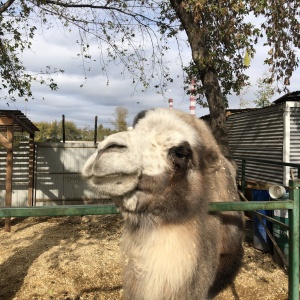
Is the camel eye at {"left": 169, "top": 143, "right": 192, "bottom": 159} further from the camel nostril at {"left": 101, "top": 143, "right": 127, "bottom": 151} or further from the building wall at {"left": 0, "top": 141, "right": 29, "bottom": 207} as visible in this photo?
the building wall at {"left": 0, "top": 141, "right": 29, "bottom": 207}

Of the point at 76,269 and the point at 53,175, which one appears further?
the point at 53,175

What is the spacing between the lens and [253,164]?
11992mm

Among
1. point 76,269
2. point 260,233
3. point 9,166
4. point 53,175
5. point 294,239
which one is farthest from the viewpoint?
point 53,175

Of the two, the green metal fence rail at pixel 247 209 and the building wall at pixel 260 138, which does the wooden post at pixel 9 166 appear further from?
the green metal fence rail at pixel 247 209

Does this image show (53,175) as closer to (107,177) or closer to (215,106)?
(215,106)

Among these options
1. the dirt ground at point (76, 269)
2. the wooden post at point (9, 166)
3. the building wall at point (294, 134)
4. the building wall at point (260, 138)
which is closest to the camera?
the dirt ground at point (76, 269)

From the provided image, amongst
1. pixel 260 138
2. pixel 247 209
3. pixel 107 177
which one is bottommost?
pixel 247 209

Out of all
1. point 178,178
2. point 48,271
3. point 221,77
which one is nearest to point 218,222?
point 178,178

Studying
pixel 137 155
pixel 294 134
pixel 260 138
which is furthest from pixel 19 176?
pixel 137 155

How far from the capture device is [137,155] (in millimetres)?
1768

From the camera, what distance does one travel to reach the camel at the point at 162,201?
173 cm

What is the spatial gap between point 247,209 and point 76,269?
15.6ft

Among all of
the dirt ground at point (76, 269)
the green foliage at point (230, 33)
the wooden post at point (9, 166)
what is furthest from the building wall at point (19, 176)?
the green foliage at point (230, 33)

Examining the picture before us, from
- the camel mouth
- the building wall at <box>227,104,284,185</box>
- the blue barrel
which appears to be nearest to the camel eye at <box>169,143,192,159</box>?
the camel mouth
